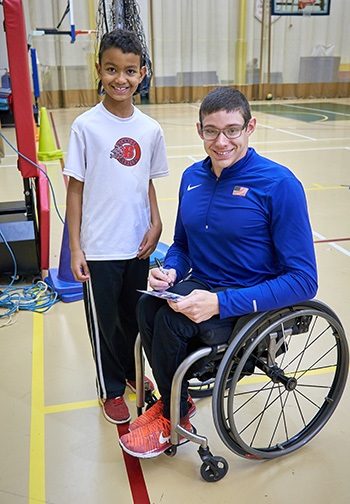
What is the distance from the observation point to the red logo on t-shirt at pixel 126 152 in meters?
1.40

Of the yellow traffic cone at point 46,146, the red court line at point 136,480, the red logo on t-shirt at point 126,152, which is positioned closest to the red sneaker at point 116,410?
the red court line at point 136,480

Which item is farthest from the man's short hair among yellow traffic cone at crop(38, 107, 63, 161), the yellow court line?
yellow traffic cone at crop(38, 107, 63, 161)

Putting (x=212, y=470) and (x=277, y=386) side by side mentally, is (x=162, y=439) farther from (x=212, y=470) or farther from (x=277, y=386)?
(x=277, y=386)

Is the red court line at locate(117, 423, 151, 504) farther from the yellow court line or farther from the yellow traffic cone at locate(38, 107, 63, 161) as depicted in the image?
the yellow traffic cone at locate(38, 107, 63, 161)

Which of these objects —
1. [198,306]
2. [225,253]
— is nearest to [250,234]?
[225,253]

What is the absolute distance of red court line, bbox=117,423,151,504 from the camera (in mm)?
1317

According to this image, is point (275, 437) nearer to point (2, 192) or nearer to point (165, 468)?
point (165, 468)

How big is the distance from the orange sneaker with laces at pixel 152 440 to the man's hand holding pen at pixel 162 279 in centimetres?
35

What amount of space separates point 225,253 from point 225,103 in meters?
0.37

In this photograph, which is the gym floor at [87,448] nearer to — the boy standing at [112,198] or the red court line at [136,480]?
the red court line at [136,480]

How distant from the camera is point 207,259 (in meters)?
1.36

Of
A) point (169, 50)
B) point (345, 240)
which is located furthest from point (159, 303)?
point (169, 50)

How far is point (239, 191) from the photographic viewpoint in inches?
49.9

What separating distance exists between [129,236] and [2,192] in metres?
3.20
